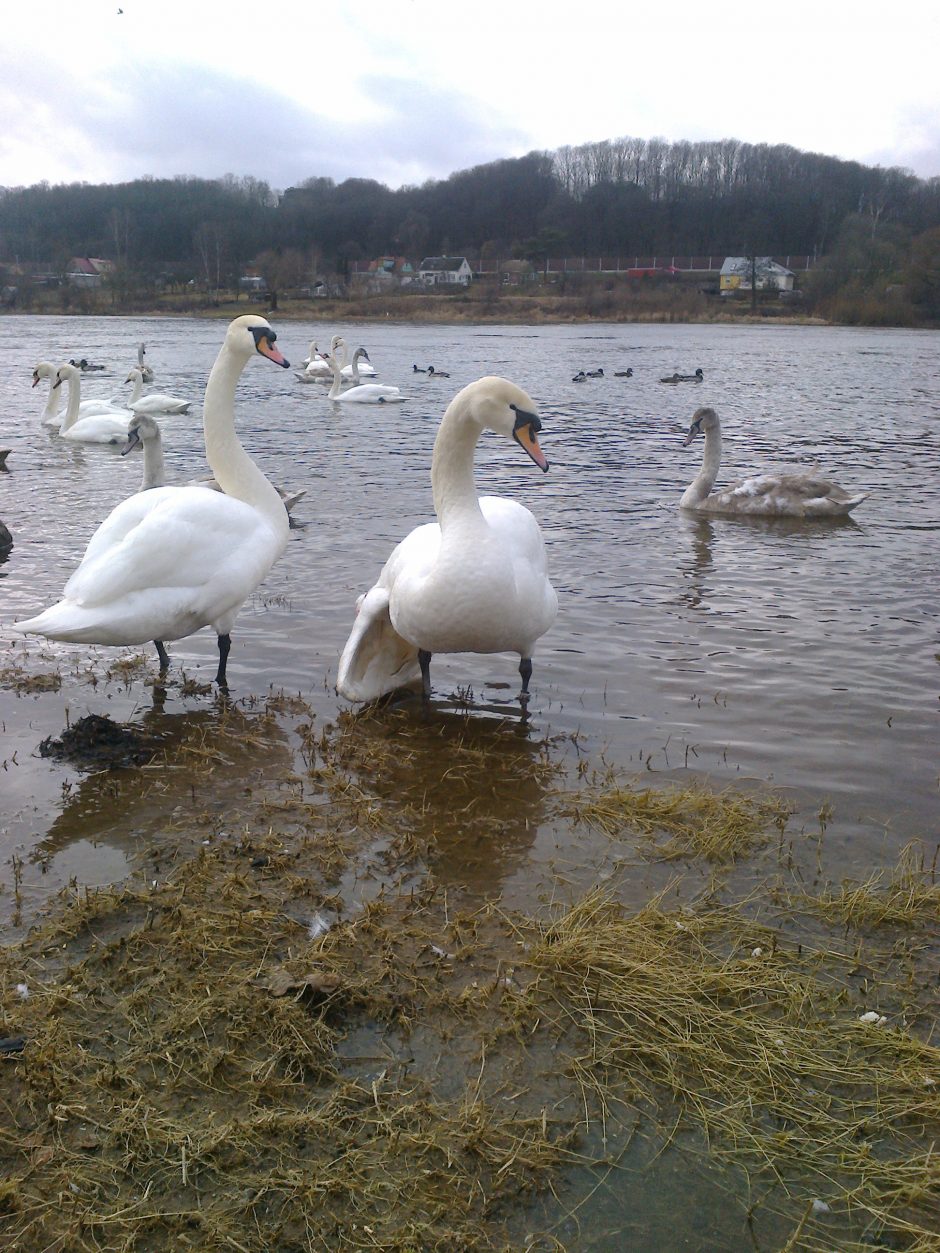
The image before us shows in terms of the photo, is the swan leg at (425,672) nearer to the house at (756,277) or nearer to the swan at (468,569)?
the swan at (468,569)

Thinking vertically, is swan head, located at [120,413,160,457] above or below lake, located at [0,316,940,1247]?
above

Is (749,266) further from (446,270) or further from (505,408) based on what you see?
(505,408)

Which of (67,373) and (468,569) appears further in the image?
(67,373)

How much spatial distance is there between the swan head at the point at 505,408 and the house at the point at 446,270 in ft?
342

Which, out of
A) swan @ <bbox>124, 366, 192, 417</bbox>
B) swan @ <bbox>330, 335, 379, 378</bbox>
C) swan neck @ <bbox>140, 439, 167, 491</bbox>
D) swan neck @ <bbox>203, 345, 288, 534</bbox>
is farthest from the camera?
swan @ <bbox>330, 335, 379, 378</bbox>

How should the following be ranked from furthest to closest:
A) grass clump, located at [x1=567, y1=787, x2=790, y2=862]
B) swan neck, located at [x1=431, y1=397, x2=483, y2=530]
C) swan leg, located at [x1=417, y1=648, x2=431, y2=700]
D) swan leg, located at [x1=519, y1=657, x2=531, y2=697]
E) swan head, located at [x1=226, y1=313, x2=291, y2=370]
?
swan head, located at [x1=226, y1=313, x2=291, y2=370] → swan leg, located at [x1=417, y1=648, x2=431, y2=700] → swan leg, located at [x1=519, y1=657, x2=531, y2=697] → swan neck, located at [x1=431, y1=397, x2=483, y2=530] → grass clump, located at [x1=567, y1=787, x2=790, y2=862]

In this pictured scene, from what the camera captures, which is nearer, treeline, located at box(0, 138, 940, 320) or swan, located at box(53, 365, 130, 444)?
swan, located at box(53, 365, 130, 444)

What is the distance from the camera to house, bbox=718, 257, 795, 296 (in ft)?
299

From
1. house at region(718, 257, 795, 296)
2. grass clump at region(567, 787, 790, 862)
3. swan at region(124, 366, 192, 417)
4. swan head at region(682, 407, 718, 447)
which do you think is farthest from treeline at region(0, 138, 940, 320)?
grass clump at region(567, 787, 790, 862)

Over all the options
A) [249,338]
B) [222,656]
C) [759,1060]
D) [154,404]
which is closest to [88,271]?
[154,404]

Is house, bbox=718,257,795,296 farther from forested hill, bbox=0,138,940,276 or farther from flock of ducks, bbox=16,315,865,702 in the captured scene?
flock of ducks, bbox=16,315,865,702

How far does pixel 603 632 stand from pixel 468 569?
2.74 meters

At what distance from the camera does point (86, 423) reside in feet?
60.0

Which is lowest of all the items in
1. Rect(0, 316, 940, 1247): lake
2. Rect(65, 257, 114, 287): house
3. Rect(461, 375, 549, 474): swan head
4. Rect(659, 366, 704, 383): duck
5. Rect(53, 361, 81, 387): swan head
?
Rect(0, 316, 940, 1247): lake
